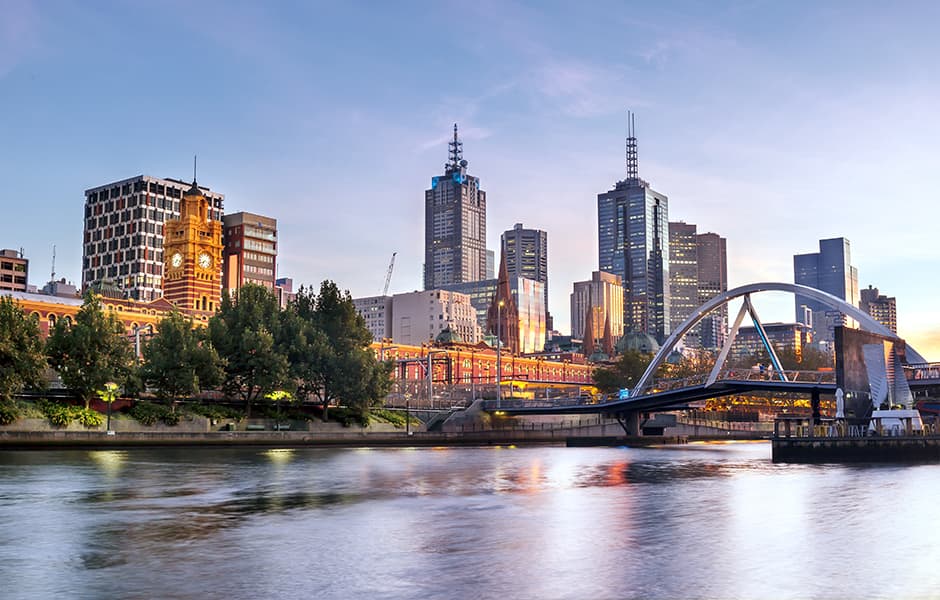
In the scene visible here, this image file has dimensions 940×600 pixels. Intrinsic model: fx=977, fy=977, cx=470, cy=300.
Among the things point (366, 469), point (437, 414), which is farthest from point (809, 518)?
point (437, 414)

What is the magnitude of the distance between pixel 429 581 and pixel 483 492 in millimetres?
26158

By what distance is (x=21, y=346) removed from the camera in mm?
85375

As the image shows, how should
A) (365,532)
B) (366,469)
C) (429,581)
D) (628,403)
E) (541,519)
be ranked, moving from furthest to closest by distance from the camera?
1. (628,403)
2. (366,469)
3. (541,519)
4. (365,532)
5. (429,581)

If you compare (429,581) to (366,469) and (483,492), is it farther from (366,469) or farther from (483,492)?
(366,469)

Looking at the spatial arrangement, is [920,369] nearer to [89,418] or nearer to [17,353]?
[89,418]

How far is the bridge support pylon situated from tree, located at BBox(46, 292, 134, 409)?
251 feet

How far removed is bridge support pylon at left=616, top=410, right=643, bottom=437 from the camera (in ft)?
477

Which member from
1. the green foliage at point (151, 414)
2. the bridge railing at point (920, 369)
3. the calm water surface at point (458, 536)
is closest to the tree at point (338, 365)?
the green foliage at point (151, 414)

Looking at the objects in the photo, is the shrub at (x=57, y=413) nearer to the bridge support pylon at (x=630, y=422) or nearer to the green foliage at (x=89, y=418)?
the green foliage at (x=89, y=418)

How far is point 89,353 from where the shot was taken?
9206 centimetres

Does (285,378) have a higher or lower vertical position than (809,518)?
higher

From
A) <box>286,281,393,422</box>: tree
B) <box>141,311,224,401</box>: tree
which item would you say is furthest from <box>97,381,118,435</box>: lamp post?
<box>286,281,393,422</box>: tree

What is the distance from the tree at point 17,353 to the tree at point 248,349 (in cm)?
2243

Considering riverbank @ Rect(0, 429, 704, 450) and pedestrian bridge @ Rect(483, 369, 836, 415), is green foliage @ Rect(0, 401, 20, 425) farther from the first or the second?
pedestrian bridge @ Rect(483, 369, 836, 415)
